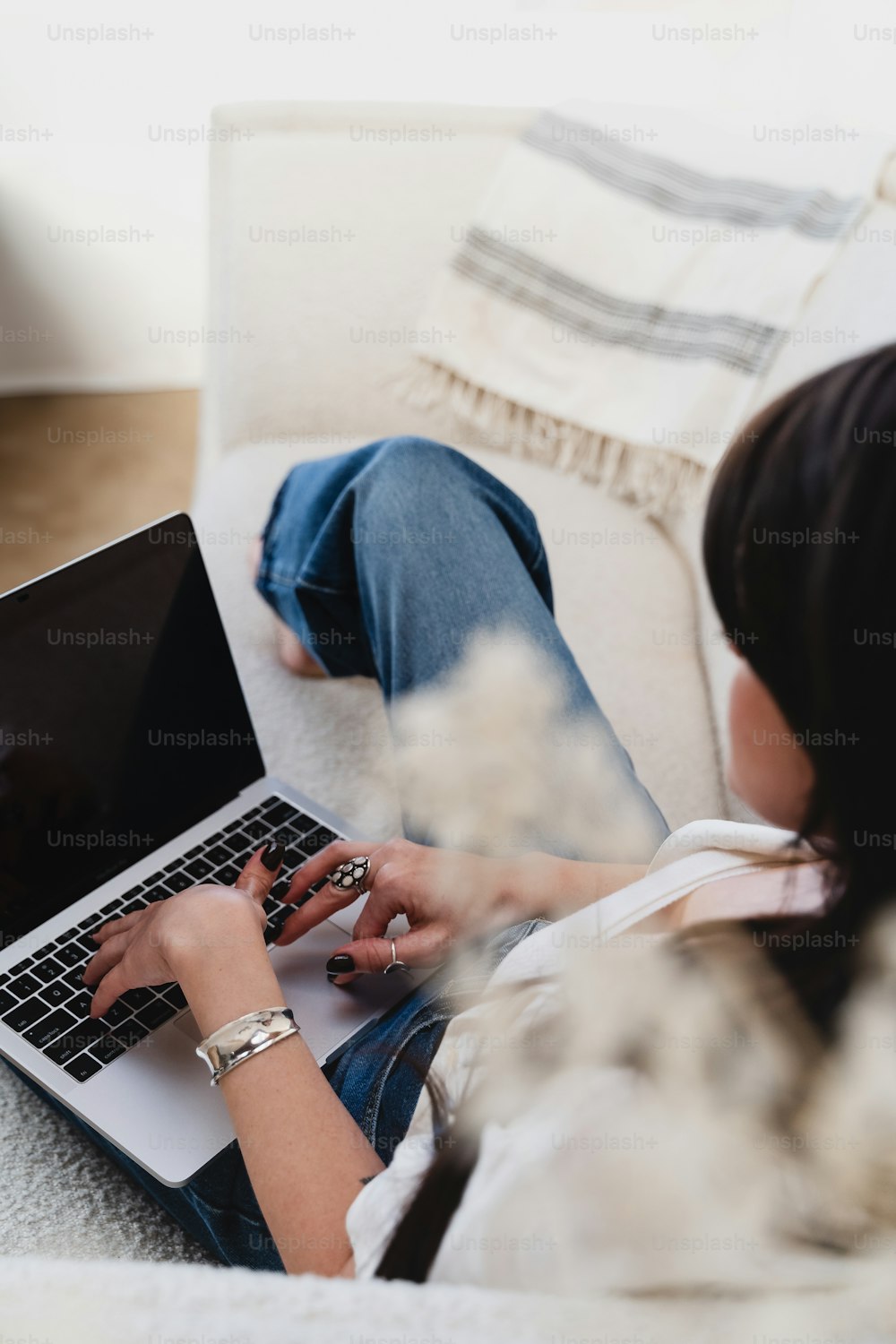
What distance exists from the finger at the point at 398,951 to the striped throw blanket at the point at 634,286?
69 cm

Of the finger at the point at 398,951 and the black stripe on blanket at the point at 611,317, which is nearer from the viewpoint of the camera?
the finger at the point at 398,951

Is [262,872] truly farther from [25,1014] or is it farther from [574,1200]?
[574,1200]

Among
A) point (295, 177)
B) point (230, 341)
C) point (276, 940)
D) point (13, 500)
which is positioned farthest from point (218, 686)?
point (13, 500)

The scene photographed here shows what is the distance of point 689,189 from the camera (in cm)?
124

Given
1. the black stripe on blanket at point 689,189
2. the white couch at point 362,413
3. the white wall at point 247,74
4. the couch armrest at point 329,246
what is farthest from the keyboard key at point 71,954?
the white wall at point 247,74

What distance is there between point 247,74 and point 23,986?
5.08ft

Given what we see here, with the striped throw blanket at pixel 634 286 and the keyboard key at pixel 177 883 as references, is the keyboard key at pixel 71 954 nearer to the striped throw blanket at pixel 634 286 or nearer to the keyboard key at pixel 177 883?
the keyboard key at pixel 177 883

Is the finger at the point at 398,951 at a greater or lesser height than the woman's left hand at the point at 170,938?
lesser

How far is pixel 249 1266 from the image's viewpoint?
649 millimetres

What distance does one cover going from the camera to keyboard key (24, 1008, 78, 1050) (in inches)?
27.5

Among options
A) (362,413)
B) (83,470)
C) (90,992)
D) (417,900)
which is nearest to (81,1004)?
(90,992)

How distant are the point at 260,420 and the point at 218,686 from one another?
1.87 feet

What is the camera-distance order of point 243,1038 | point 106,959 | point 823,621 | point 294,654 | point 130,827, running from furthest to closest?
1. point 294,654
2. point 130,827
3. point 106,959
4. point 243,1038
5. point 823,621

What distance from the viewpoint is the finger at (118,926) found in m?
0.72
